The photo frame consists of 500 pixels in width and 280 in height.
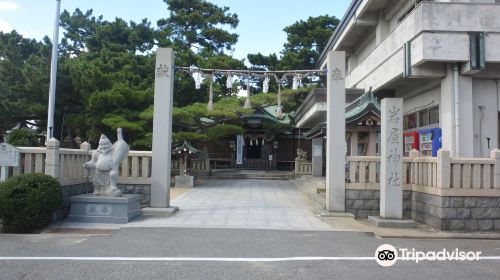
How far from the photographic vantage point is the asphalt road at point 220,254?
5836mm

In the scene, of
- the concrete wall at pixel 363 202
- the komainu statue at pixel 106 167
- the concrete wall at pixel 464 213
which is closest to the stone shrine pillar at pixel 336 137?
the concrete wall at pixel 363 202

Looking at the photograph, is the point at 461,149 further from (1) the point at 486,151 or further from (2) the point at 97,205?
(2) the point at 97,205

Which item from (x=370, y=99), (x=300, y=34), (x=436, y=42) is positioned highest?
(x=300, y=34)

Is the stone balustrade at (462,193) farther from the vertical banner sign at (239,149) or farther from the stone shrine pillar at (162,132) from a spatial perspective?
the vertical banner sign at (239,149)

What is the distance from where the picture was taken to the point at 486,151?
13859 mm

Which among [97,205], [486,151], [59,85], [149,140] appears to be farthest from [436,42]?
[59,85]

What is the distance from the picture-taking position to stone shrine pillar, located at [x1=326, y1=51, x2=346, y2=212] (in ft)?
38.3

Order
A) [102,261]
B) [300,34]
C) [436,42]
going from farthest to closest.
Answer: [300,34]
[436,42]
[102,261]

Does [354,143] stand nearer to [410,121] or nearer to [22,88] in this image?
[410,121]

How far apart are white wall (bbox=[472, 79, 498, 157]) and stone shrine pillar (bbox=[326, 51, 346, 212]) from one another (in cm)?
529

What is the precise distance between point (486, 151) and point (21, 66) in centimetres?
2402

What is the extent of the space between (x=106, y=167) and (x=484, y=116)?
12.3 meters

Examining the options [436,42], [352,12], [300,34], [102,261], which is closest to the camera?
[102,261]

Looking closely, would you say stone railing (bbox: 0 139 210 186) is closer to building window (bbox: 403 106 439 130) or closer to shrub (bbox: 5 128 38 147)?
shrub (bbox: 5 128 38 147)
